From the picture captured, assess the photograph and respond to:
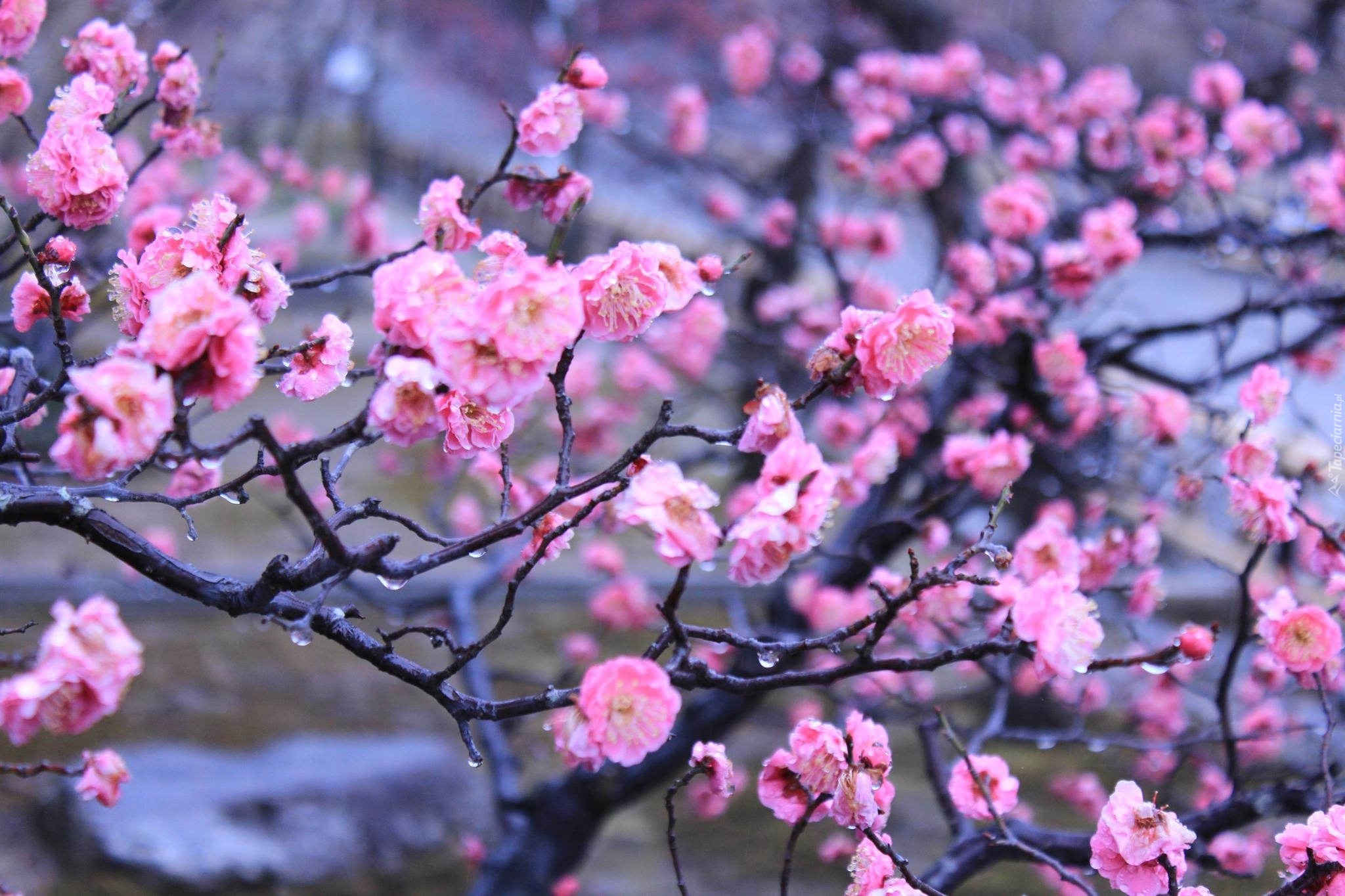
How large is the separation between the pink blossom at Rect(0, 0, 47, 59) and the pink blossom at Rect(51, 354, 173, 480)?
3.47 feet

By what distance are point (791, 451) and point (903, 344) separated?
0.22 m

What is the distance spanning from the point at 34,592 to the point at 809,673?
3580mm

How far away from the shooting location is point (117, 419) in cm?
82

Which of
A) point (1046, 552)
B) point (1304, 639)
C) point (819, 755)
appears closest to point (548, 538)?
point (819, 755)

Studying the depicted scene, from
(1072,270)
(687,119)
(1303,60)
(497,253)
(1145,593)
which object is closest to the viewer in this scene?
(497,253)

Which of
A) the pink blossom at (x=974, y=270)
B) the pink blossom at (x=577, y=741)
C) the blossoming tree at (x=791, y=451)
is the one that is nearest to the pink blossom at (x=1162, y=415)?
the blossoming tree at (x=791, y=451)

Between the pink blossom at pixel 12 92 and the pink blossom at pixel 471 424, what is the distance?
3.25ft

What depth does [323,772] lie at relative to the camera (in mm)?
3594

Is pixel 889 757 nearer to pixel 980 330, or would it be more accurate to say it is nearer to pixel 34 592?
pixel 980 330

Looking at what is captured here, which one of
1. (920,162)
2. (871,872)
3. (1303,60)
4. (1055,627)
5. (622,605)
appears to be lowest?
(622,605)

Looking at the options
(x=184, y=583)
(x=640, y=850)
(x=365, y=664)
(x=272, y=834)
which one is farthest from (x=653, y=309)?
(x=365, y=664)


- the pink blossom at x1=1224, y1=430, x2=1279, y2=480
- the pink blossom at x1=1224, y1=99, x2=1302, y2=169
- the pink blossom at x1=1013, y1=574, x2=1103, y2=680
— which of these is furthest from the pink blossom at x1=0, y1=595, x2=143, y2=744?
the pink blossom at x1=1224, y1=99, x2=1302, y2=169

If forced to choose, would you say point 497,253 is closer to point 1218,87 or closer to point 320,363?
point 320,363

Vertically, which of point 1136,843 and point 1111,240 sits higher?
point 1111,240
